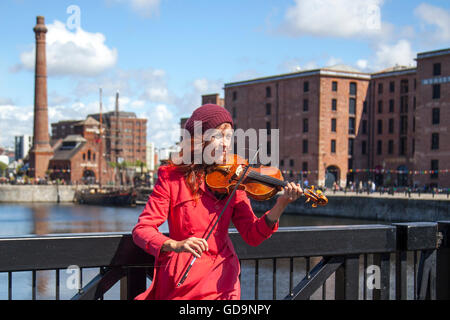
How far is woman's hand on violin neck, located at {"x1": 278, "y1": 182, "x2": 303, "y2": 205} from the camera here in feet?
10.1

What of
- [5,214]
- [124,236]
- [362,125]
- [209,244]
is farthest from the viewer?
[362,125]

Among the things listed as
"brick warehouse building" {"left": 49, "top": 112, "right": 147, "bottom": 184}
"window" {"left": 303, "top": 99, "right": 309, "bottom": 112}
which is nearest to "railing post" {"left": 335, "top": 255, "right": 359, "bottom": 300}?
"window" {"left": 303, "top": 99, "right": 309, "bottom": 112}

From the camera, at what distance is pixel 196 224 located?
3.18 metres

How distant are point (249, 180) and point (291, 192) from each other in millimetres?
334

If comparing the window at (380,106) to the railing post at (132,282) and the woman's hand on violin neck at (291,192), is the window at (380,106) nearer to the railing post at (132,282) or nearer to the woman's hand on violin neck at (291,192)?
the railing post at (132,282)

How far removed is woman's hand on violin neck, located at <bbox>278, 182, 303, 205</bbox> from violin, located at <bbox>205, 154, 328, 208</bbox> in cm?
9

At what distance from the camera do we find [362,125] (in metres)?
70.8

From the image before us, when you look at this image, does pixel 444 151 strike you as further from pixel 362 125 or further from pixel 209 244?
pixel 209 244

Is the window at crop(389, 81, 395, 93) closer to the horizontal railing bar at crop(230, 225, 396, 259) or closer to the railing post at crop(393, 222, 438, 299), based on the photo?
the railing post at crop(393, 222, 438, 299)

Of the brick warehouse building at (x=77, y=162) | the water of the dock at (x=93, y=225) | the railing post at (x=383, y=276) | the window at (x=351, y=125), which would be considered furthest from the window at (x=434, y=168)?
the brick warehouse building at (x=77, y=162)

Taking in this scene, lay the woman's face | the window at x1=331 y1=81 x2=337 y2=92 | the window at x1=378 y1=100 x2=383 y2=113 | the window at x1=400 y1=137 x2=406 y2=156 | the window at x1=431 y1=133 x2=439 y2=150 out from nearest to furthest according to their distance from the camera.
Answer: the woman's face
the window at x1=431 y1=133 x2=439 y2=150
the window at x1=331 y1=81 x2=337 y2=92
the window at x1=400 y1=137 x2=406 y2=156
the window at x1=378 y1=100 x2=383 y2=113

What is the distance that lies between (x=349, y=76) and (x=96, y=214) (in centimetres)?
3756

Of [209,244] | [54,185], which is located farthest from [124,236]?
[54,185]

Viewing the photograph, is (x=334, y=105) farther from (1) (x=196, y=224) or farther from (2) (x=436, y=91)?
(1) (x=196, y=224)
